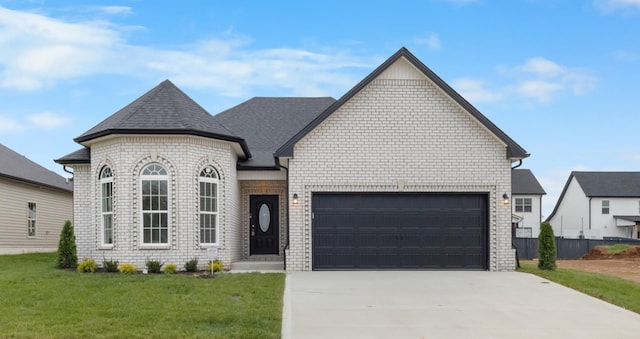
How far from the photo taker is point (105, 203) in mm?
15828

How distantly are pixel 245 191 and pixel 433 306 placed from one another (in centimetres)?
977

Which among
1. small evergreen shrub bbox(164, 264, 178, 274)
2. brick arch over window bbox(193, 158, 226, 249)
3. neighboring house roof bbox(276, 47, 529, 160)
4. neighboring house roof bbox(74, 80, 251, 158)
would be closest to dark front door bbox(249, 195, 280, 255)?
neighboring house roof bbox(74, 80, 251, 158)

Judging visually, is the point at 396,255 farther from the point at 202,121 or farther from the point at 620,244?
the point at 620,244

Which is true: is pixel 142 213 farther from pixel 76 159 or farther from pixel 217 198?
pixel 76 159

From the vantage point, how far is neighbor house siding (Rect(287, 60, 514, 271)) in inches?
622

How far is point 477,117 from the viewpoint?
51.4ft

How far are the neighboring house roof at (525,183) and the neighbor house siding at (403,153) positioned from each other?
94.6ft

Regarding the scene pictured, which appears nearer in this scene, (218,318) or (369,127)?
(218,318)

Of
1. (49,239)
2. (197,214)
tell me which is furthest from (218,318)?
(49,239)

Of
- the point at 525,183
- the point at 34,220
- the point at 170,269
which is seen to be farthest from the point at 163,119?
the point at 525,183

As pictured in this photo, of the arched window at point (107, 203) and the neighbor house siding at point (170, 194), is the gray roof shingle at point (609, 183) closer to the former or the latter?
the neighbor house siding at point (170, 194)

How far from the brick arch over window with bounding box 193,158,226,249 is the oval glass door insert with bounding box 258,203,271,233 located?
2.99m

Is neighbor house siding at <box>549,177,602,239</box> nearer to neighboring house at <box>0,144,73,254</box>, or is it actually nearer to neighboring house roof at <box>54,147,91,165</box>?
neighboring house at <box>0,144,73,254</box>

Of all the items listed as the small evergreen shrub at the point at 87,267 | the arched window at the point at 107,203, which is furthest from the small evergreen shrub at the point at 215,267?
the small evergreen shrub at the point at 87,267
